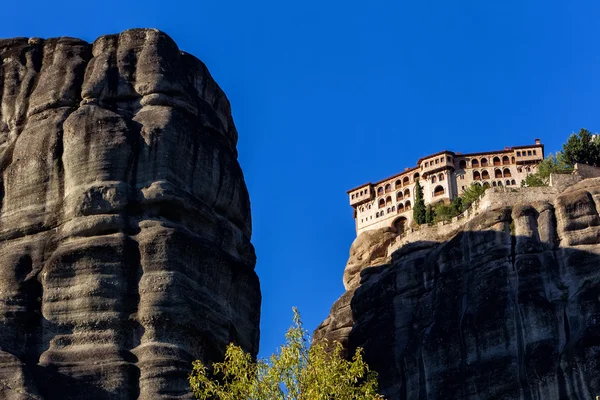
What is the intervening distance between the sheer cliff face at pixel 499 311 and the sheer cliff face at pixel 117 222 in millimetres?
16789

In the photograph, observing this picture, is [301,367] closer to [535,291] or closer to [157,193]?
[157,193]

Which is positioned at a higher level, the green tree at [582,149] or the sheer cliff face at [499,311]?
the green tree at [582,149]

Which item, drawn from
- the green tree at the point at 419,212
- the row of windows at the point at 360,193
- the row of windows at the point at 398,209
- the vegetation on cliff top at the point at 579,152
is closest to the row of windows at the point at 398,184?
the row of windows at the point at 360,193

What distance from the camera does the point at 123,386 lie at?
157ft

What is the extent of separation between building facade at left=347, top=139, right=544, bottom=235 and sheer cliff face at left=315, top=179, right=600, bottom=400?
8141 cm

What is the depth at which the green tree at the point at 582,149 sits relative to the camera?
10500cm

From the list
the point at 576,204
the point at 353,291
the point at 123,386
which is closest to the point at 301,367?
the point at 123,386

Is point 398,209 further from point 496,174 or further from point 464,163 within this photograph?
point 496,174

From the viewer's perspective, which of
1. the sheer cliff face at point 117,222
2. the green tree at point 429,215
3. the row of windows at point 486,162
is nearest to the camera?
the sheer cliff face at point 117,222

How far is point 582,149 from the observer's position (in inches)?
4141

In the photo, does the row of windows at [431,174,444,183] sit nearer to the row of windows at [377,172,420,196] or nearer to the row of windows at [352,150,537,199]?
the row of windows at [352,150,537,199]

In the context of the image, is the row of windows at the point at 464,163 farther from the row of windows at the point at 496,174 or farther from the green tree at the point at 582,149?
the green tree at the point at 582,149

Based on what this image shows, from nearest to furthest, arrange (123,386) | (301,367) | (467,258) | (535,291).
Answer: (301,367)
(123,386)
(535,291)
(467,258)

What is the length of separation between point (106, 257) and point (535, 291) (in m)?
28.3
